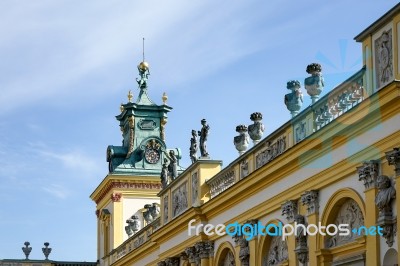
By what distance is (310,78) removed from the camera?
76.3 ft

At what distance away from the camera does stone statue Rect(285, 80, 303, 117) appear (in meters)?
24.6

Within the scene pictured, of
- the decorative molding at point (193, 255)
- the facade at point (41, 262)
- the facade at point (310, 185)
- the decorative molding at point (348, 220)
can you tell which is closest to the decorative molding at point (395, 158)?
the facade at point (310, 185)

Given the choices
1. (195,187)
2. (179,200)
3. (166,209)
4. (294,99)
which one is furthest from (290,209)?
(166,209)

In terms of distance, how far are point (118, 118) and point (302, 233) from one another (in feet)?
106

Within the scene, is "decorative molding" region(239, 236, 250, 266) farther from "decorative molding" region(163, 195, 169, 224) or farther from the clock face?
the clock face

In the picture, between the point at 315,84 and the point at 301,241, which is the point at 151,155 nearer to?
the point at 301,241

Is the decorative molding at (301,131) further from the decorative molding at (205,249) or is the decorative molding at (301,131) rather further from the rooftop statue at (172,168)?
the rooftop statue at (172,168)

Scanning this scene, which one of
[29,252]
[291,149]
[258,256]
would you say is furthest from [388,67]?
[29,252]

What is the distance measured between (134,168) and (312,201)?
30.0 metres

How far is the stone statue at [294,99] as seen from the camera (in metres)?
24.6

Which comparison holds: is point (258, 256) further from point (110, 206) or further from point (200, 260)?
point (110, 206)

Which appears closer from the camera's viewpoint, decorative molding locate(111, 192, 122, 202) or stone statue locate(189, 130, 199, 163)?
stone statue locate(189, 130, 199, 163)

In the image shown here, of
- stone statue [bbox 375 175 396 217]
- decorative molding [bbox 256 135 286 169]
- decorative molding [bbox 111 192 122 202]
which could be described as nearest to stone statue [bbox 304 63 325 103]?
decorative molding [bbox 256 135 286 169]

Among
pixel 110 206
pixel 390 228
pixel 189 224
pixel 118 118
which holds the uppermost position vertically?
pixel 118 118
